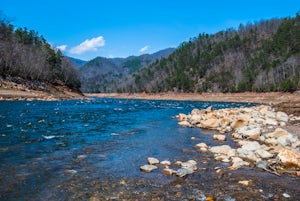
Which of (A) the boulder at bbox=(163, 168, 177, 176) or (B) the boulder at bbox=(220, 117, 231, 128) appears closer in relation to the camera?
(A) the boulder at bbox=(163, 168, 177, 176)

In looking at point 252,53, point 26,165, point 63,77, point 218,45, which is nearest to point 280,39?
point 252,53

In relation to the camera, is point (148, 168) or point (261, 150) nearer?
point (148, 168)

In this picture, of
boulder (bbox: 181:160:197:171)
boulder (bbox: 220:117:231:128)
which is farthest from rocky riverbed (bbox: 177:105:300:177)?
boulder (bbox: 181:160:197:171)

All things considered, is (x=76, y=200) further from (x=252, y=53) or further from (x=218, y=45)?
(x=218, y=45)

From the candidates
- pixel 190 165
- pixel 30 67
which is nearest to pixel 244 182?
pixel 190 165

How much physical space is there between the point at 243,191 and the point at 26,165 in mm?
7526

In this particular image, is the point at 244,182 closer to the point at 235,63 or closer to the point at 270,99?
the point at 270,99

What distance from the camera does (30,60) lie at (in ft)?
235

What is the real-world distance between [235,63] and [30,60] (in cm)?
10691

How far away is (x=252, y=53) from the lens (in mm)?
145625

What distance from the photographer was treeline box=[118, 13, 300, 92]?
101500 millimetres

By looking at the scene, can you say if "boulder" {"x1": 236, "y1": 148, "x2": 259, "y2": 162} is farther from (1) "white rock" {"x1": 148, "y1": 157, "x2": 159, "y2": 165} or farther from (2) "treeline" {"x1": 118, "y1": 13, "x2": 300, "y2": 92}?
(2) "treeline" {"x1": 118, "y1": 13, "x2": 300, "y2": 92}

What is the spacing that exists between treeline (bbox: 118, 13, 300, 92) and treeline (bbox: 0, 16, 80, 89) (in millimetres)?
57560

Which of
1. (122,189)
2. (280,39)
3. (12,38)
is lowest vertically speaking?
(122,189)
